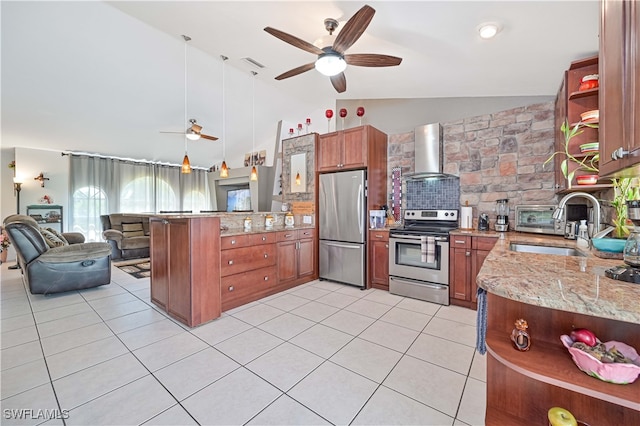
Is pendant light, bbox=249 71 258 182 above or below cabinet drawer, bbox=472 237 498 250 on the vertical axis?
above

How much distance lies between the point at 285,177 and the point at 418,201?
2.46 meters

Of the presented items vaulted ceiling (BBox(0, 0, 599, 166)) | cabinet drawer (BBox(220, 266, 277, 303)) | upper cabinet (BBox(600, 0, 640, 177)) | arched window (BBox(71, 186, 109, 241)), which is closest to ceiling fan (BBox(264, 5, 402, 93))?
vaulted ceiling (BBox(0, 0, 599, 166))

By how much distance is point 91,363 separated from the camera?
2.03 metres

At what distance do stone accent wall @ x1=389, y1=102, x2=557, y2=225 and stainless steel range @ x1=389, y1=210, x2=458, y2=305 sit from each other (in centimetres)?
52

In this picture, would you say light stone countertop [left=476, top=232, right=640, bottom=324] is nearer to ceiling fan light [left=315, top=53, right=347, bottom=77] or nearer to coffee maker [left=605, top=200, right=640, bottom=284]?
coffee maker [left=605, top=200, right=640, bottom=284]

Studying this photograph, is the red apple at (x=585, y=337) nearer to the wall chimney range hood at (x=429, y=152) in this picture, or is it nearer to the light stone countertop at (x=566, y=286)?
the light stone countertop at (x=566, y=286)


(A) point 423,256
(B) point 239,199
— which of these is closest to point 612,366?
(A) point 423,256

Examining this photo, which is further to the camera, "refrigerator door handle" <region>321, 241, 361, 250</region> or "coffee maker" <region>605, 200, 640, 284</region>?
"refrigerator door handle" <region>321, 241, 361, 250</region>

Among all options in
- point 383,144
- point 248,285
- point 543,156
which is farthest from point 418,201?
point 248,285

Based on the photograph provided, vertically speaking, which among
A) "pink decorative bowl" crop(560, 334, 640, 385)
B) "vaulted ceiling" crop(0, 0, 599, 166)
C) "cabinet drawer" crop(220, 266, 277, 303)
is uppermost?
"vaulted ceiling" crop(0, 0, 599, 166)

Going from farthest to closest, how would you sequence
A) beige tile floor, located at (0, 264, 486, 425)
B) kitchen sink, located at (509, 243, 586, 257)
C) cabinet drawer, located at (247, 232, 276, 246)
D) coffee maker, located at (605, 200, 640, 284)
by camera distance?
cabinet drawer, located at (247, 232, 276, 246) → kitchen sink, located at (509, 243, 586, 257) → beige tile floor, located at (0, 264, 486, 425) → coffee maker, located at (605, 200, 640, 284)

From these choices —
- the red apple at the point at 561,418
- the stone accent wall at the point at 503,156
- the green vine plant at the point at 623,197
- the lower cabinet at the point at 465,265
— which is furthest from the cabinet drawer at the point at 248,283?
the green vine plant at the point at 623,197

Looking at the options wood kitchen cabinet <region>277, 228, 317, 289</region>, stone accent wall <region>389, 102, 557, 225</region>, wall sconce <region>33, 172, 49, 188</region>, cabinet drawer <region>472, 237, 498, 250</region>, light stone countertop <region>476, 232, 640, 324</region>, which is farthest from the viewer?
wall sconce <region>33, 172, 49, 188</region>

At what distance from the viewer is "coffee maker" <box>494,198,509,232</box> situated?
322cm
